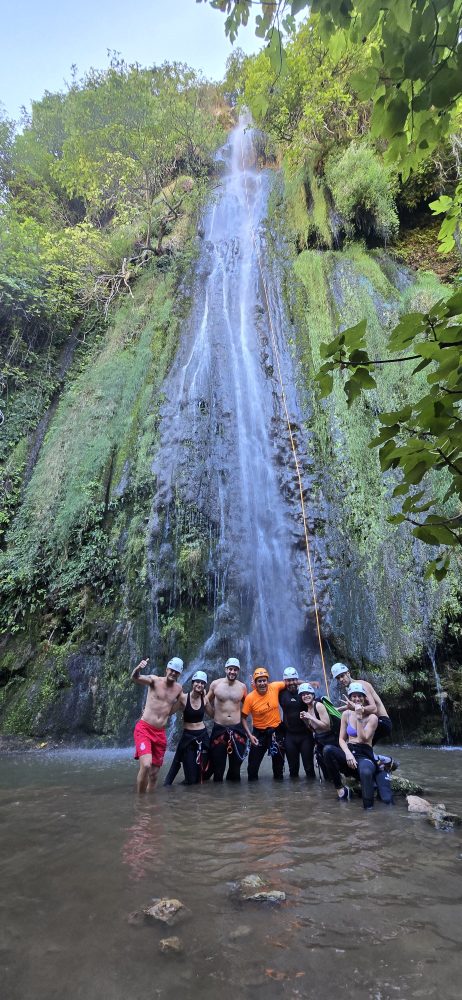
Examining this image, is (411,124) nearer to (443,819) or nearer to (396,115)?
(396,115)

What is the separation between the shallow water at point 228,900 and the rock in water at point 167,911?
44 millimetres

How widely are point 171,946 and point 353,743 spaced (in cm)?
319

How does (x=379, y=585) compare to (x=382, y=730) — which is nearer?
(x=382, y=730)

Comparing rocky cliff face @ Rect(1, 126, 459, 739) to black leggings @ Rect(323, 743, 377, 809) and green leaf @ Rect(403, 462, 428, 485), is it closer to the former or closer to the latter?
black leggings @ Rect(323, 743, 377, 809)

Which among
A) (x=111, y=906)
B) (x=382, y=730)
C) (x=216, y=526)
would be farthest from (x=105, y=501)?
(x=111, y=906)

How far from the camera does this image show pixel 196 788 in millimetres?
5066

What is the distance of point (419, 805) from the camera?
154 inches

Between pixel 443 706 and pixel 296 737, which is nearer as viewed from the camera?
pixel 296 737

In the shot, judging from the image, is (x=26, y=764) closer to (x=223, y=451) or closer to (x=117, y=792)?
(x=117, y=792)

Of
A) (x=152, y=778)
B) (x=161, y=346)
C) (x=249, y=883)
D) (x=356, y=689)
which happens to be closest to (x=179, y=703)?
(x=152, y=778)

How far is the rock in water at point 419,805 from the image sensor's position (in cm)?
383

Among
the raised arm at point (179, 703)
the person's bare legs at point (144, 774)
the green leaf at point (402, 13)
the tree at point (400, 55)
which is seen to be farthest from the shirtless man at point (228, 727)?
the green leaf at point (402, 13)

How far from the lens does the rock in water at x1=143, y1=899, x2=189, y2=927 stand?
2176mm

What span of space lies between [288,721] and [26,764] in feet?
11.0
